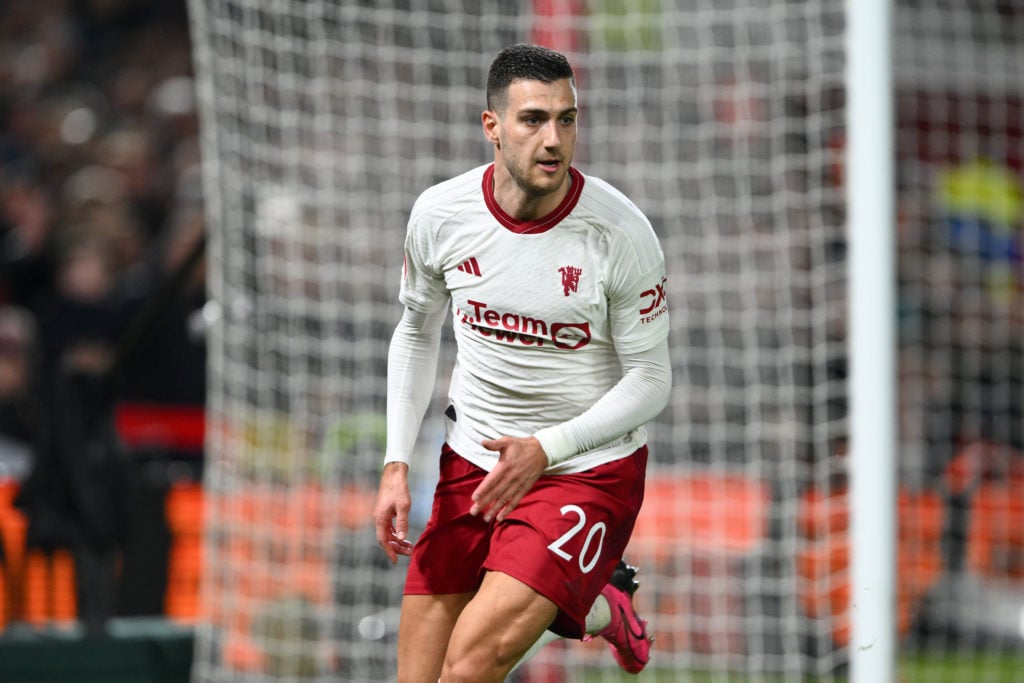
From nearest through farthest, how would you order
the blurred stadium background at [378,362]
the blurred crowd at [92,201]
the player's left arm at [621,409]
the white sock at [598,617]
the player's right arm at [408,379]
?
1. the player's left arm at [621,409]
2. the player's right arm at [408,379]
3. the white sock at [598,617]
4. the blurred stadium background at [378,362]
5. the blurred crowd at [92,201]

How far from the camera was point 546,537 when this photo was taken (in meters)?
3.67

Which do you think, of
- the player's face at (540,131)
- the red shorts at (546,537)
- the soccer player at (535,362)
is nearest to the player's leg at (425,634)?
the red shorts at (546,537)

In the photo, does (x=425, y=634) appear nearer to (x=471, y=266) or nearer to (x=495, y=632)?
(x=495, y=632)

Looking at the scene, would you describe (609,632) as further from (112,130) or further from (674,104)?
(112,130)

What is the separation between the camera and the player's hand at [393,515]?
12.5ft

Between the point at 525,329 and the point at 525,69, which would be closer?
the point at 525,69

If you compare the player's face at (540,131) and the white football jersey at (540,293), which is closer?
the player's face at (540,131)

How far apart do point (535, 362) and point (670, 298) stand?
139 inches

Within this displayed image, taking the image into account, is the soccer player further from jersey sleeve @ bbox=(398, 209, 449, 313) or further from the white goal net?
the white goal net

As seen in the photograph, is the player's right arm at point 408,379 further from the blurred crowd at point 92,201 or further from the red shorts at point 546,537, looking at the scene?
the blurred crowd at point 92,201

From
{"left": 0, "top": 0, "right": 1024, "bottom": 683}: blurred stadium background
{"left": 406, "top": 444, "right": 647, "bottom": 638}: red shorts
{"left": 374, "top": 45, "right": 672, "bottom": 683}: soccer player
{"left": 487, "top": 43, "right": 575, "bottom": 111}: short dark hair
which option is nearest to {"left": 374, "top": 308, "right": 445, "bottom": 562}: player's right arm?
{"left": 374, "top": 45, "right": 672, "bottom": 683}: soccer player

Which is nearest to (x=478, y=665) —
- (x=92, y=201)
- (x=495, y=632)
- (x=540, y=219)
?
(x=495, y=632)

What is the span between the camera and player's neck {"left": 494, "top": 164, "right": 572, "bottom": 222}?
3.66m

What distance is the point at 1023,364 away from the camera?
9.11 metres
